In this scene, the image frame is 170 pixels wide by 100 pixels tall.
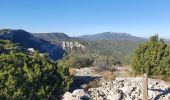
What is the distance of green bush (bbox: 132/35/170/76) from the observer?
3962 centimetres

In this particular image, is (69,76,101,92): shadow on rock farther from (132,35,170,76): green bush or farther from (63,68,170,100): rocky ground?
(132,35,170,76): green bush

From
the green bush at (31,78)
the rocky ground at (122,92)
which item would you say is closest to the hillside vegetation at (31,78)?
the green bush at (31,78)

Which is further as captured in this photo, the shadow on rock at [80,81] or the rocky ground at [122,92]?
the shadow on rock at [80,81]

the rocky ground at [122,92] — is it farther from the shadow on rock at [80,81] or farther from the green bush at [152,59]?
the green bush at [152,59]

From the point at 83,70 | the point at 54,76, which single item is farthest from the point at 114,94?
the point at 83,70

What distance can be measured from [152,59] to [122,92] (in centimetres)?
1046

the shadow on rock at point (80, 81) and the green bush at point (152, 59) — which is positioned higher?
the green bush at point (152, 59)

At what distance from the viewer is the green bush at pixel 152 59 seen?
39.6 meters

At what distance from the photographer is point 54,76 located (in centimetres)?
3206

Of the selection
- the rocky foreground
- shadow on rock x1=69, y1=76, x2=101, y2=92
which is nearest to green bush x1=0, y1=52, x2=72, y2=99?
Answer: the rocky foreground

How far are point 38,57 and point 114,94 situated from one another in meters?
8.60

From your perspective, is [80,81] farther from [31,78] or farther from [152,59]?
[152,59]

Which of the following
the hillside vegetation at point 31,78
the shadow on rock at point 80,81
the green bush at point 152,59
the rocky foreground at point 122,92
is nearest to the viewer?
the hillside vegetation at point 31,78

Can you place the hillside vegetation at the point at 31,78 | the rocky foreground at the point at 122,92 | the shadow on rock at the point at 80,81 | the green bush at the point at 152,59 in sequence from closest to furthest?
1. the hillside vegetation at the point at 31,78
2. the rocky foreground at the point at 122,92
3. the shadow on rock at the point at 80,81
4. the green bush at the point at 152,59
